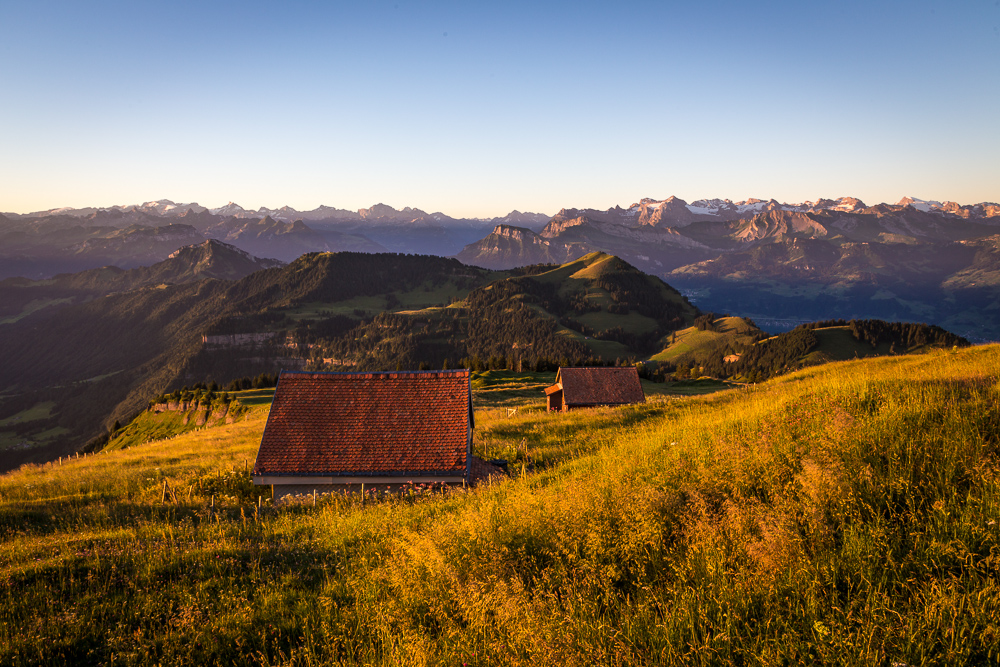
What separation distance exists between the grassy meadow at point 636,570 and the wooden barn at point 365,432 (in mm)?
8718

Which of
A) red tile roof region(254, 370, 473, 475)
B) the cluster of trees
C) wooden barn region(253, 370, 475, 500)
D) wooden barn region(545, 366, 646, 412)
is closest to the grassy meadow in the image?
wooden barn region(253, 370, 475, 500)

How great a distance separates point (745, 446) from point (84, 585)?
1157 centimetres

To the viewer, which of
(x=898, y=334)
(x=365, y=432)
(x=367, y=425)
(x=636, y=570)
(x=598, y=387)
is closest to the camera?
(x=636, y=570)

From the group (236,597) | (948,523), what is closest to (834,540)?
(948,523)

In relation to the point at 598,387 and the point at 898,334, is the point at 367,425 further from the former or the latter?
the point at 898,334

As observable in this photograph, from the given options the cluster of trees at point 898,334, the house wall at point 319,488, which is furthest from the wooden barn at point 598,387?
the cluster of trees at point 898,334

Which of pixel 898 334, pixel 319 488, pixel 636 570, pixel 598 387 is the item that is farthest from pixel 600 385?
pixel 898 334

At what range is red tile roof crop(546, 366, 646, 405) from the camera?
52.0 meters

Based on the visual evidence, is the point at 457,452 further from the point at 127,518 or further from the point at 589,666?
the point at 589,666

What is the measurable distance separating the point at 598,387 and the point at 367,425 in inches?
1446

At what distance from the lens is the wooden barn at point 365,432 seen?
1930 centimetres

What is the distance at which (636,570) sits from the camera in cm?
607

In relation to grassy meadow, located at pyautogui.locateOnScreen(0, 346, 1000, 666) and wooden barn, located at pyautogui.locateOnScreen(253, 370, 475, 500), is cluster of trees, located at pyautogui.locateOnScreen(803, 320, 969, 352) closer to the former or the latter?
wooden barn, located at pyautogui.locateOnScreen(253, 370, 475, 500)

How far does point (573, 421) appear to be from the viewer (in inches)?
1085
